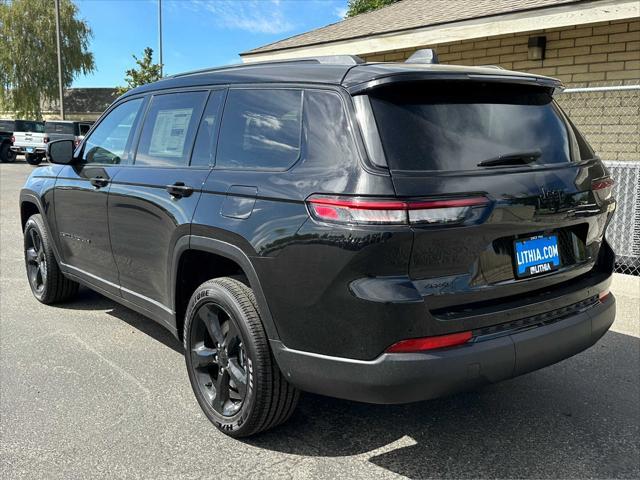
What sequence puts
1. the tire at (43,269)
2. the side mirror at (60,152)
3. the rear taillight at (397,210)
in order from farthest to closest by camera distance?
the tire at (43,269), the side mirror at (60,152), the rear taillight at (397,210)

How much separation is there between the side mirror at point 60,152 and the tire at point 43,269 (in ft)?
2.65

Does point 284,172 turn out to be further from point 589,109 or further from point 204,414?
point 589,109

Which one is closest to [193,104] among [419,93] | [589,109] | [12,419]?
[419,93]

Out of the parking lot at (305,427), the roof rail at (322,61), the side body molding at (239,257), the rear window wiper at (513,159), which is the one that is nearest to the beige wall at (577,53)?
the parking lot at (305,427)

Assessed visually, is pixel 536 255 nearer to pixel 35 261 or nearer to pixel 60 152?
pixel 60 152

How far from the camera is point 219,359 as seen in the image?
121 inches

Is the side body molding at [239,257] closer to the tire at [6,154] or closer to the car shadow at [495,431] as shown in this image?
the car shadow at [495,431]

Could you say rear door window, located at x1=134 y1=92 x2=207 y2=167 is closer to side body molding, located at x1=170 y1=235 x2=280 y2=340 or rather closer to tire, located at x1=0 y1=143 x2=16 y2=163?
side body molding, located at x1=170 y1=235 x2=280 y2=340

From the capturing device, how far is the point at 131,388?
140 inches

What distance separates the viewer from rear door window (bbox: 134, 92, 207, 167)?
11.1 ft

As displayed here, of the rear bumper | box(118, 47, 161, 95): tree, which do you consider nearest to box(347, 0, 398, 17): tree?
box(118, 47, 161, 95): tree

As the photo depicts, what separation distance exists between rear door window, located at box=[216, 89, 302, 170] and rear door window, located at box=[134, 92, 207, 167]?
0.32 m

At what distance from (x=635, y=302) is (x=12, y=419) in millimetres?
5188

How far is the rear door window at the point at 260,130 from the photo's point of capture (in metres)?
2.72
